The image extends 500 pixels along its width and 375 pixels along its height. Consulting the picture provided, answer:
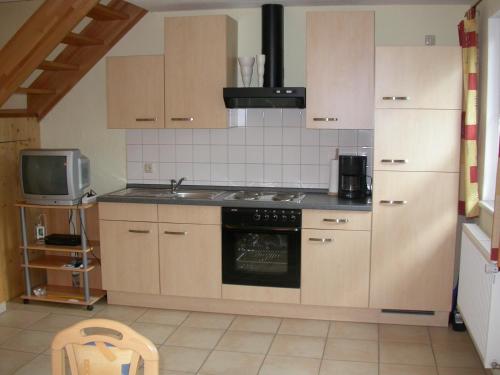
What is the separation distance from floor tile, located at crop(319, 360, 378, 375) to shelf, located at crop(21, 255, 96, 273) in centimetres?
197

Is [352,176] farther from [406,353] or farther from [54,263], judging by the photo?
[54,263]

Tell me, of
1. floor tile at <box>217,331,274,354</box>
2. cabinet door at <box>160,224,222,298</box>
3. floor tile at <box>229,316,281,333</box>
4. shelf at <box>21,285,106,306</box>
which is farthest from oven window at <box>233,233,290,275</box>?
shelf at <box>21,285,106,306</box>

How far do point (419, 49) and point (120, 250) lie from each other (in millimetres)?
2577

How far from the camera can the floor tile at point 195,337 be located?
3723mm

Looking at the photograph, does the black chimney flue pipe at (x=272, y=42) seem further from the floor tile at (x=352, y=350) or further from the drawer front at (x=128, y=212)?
the floor tile at (x=352, y=350)

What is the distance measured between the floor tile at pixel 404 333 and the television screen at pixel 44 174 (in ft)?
8.25

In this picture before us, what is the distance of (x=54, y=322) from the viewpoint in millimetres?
4117

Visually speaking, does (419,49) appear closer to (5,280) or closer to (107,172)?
(107,172)

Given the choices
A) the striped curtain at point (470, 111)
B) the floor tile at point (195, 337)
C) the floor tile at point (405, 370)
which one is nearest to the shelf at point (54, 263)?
the floor tile at point (195, 337)

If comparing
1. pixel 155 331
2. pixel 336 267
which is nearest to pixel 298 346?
pixel 336 267

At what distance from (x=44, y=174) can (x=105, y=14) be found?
1.28m

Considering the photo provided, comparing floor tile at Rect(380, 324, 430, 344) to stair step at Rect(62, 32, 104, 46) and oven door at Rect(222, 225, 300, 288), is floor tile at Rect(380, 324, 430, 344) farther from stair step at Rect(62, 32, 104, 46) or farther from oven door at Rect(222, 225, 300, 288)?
stair step at Rect(62, 32, 104, 46)

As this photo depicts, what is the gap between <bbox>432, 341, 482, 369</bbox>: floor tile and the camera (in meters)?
3.42

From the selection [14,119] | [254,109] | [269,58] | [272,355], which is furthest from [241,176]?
[14,119]
